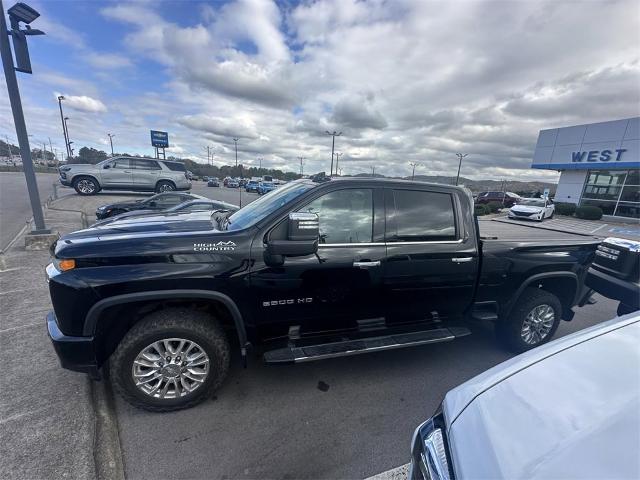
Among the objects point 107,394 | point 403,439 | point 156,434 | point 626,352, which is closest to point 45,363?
point 107,394

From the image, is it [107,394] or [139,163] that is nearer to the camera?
[107,394]

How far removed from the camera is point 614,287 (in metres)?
3.86

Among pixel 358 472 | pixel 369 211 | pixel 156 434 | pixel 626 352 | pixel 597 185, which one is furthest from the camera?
pixel 597 185

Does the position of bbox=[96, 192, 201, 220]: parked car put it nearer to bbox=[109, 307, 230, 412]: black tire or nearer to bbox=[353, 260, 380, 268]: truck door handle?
bbox=[109, 307, 230, 412]: black tire

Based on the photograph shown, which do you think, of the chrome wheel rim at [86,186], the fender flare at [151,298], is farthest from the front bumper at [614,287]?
the chrome wheel rim at [86,186]

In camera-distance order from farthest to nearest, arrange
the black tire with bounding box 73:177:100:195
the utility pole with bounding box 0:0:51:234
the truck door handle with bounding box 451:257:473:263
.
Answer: the black tire with bounding box 73:177:100:195 < the utility pole with bounding box 0:0:51:234 < the truck door handle with bounding box 451:257:473:263

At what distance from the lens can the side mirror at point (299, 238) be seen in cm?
232

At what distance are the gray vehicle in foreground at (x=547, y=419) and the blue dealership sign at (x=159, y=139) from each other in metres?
52.1

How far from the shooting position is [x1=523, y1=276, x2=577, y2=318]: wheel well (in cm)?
370

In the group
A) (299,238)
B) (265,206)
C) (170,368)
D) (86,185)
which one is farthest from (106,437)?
(86,185)

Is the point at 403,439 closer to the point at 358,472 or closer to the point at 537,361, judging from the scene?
the point at 358,472

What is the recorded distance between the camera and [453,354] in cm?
362

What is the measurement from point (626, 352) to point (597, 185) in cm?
3104

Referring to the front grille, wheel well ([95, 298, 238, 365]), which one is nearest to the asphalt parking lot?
wheel well ([95, 298, 238, 365])
